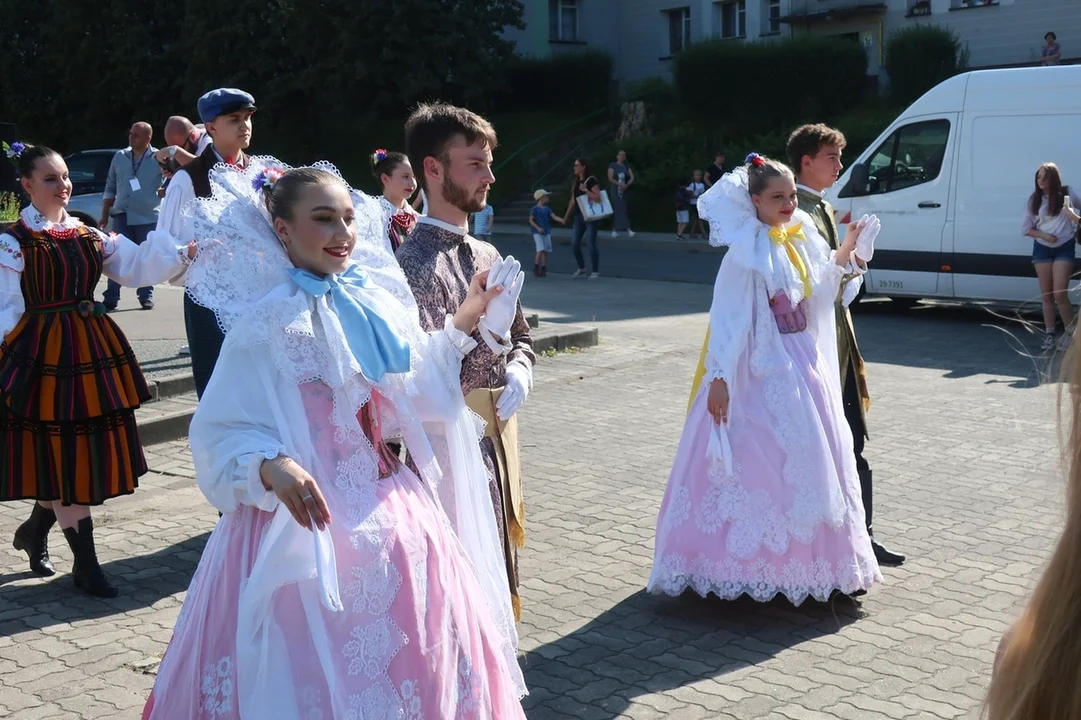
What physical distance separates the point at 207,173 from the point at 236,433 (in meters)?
3.46

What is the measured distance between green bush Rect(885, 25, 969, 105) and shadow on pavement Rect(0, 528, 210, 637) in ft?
85.8

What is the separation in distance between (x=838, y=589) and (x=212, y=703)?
9.63 ft

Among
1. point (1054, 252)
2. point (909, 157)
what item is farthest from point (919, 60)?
point (1054, 252)

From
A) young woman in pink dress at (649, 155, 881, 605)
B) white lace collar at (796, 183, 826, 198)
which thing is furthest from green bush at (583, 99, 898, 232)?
young woman in pink dress at (649, 155, 881, 605)

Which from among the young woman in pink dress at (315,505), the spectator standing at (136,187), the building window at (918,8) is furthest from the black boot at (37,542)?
the building window at (918,8)

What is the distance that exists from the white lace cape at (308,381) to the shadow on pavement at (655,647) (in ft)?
2.63

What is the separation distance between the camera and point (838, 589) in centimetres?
514

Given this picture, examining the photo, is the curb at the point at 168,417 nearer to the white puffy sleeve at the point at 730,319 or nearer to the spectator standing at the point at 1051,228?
the white puffy sleeve at the point at 730,319

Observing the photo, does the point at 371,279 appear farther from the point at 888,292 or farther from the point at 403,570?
the point at 888,292

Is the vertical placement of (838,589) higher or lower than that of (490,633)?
lower

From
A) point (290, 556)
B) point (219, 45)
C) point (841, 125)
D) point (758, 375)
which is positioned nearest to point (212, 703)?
point (290, 556)

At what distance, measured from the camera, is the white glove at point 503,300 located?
364cm

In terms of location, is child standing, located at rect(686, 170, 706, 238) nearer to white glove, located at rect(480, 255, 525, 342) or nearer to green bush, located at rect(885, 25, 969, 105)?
green bush, located at rect(885, 25, 969, 105)

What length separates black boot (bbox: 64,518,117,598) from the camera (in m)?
5.52
